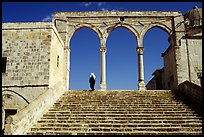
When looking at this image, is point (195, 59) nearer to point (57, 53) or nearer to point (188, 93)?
point (188, 93)

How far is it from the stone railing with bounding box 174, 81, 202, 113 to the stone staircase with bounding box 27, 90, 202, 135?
425 mm

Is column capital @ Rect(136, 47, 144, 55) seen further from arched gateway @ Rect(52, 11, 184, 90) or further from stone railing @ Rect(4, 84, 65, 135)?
stone railing @ Rect(4, 84, 65, 135)

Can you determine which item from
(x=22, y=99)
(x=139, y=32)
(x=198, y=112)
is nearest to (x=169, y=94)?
(x=198, y=112)

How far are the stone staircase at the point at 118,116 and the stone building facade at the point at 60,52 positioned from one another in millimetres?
731

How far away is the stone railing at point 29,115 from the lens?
781cm

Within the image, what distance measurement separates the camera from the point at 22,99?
1342 centimetres

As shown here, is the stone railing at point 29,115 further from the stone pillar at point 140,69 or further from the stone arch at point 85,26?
the stone arch at point 85,26

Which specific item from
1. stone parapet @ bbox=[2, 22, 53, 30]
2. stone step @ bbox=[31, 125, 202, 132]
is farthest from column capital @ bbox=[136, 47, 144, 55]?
stone step @ bbox=[31, 125, 202, 132]

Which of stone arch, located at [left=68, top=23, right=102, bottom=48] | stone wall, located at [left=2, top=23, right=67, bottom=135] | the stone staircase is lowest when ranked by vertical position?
the stone staircase

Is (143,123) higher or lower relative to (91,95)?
lower

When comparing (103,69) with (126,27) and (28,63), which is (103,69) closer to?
(126,27)

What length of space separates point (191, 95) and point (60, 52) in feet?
28.8

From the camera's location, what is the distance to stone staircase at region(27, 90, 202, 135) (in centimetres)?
881

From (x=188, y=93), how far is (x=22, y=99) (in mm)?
8728
